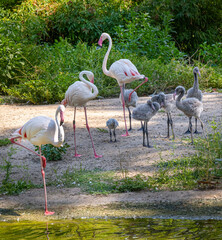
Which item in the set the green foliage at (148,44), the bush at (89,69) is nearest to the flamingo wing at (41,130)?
the bush at (89,69)

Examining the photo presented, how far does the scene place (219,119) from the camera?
7.64m

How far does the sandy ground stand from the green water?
208 mm

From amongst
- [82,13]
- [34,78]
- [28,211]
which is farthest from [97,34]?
[28,211]

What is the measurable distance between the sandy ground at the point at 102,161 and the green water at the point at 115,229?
0.68ft

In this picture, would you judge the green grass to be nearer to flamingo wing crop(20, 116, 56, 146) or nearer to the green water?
flamingo wing crop(20, 116, 56, 146)

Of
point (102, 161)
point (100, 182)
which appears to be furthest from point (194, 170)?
point (102, 161)

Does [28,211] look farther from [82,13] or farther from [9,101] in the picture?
[82,13]

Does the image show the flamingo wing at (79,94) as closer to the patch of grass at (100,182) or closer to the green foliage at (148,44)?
the patch of grass at (100,182)

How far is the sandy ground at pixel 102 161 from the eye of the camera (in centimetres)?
479

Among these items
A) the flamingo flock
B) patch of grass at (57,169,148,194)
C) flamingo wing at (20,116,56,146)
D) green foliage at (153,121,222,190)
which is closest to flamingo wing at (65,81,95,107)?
the flamingo flock

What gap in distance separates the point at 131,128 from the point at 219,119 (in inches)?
63.7

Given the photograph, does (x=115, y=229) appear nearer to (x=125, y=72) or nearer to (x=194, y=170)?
(x=194, y=170)

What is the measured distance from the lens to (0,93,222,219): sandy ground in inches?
188

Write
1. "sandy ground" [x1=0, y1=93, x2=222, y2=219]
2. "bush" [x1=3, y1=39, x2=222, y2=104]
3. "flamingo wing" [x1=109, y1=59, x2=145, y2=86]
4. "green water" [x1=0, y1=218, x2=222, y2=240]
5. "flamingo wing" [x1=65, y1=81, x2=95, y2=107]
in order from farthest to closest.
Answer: "bush" [x1=3, y1=39, x2=222, y2=104]
"flamingo wing" [x1=109, y1=59, x2=145, y2=86]
"flamingo wing" [x1=65, y1=81, x2=95, y2=107]
"sandy ground" [x1=0, y1=93, x2=222, y2=219]
"green water" [x1=0, y1=218, x2=222, y2=240]
